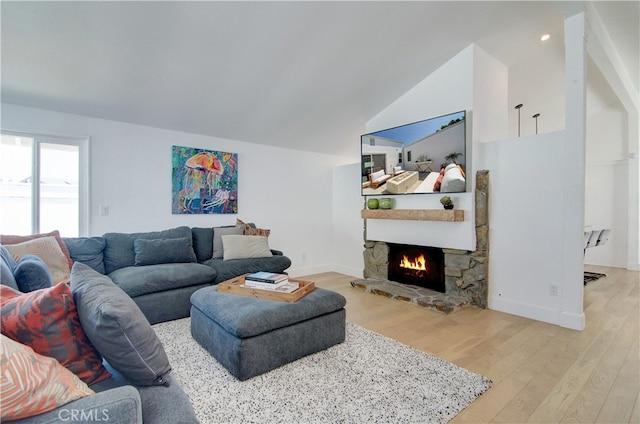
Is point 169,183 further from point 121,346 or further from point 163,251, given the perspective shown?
point 121,346

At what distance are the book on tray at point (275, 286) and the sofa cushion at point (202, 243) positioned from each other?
4.93 feet

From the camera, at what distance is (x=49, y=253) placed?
2.64m

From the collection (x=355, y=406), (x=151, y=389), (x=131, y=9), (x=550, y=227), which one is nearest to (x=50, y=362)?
(x=151, y=389)

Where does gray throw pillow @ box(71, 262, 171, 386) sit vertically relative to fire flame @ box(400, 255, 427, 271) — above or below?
above

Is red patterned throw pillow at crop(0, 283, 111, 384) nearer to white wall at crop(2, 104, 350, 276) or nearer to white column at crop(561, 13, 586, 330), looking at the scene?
white wall at crop(2, 104, 350, 276)

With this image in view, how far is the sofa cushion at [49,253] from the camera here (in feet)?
8.23

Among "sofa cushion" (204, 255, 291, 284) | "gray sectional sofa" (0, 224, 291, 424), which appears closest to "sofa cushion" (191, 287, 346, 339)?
"gray sectional sofa" (0, 224, 291, 424)

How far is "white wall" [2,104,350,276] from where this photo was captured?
134 inches

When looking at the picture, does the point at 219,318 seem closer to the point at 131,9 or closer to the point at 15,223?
the point at 131,9

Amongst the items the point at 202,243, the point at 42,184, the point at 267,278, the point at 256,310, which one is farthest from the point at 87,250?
the point at 256,310

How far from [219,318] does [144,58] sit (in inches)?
95.9

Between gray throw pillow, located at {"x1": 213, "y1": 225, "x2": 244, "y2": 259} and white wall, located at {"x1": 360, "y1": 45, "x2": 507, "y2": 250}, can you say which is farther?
gray throw pillow, located at {"x1": 213, "y1": 225, "x2": 244, "y2": 259}

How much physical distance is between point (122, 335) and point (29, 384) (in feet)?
0.89

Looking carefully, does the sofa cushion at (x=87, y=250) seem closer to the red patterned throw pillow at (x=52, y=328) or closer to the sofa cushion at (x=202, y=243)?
the sofa cushion at (x=202, y=243)
